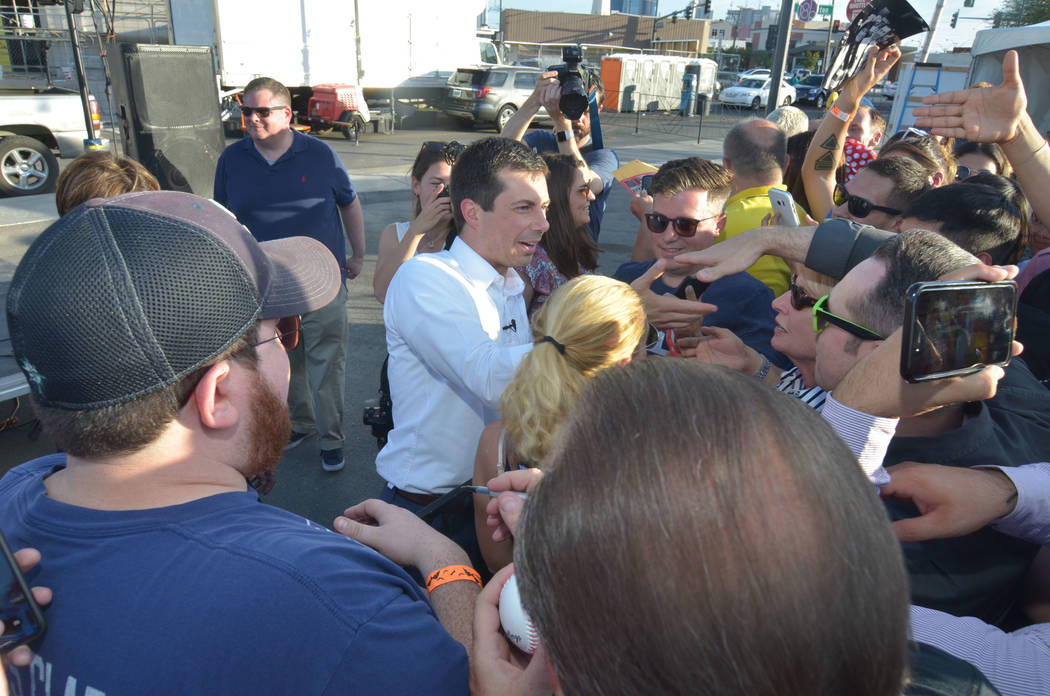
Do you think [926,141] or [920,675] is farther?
[926,141]

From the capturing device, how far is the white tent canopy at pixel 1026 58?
26.0ft

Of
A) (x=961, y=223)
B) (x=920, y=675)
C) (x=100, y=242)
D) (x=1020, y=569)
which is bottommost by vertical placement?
(x=1020, y=569)

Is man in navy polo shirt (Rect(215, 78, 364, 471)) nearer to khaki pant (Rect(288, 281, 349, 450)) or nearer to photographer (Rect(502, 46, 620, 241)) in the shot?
khaki pant (Rect(288, 281, 349, 450))

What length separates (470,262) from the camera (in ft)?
7.64

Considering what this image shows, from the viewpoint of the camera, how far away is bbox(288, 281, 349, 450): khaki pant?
3.85 m

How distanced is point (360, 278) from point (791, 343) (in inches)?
237

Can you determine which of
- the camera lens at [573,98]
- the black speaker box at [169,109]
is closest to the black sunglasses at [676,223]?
the camera lens at [573,98]

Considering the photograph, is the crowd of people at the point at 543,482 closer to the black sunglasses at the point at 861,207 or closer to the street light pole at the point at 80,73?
the black sunglasses at the point at 861,207

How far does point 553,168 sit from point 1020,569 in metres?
2.69

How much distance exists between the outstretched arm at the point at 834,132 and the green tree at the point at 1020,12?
35.3 meters

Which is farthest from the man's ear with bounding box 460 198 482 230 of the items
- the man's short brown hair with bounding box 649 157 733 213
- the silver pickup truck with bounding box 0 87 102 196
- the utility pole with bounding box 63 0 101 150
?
the silver pickup truck with bounding box 0 87 102 196

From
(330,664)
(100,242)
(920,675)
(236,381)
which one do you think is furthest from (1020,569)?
(100,242)

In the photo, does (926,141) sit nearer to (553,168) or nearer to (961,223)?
(961,223)

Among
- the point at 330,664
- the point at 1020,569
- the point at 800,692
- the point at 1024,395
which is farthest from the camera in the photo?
the point at 1024,395
